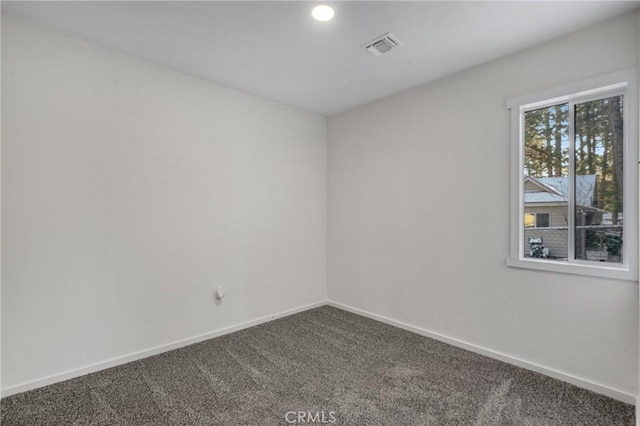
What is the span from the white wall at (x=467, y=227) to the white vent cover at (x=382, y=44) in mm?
842

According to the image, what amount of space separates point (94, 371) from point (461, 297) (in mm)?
3192

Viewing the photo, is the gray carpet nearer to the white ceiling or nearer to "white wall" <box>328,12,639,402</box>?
"white wall" <box>328,12,639,402</box>

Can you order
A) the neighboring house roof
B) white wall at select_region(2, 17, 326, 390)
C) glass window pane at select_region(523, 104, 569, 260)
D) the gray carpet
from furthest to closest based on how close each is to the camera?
glass window pane at select_region(523, 104, 569, 260)
the neighboring house roof
white wall at select_region(2, 17, 326, 390)
the gray carpet

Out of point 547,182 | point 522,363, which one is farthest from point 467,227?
point 522,363

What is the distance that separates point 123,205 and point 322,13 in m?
2.16

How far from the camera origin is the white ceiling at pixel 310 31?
78.8 inches

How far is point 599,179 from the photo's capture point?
2.26 meters

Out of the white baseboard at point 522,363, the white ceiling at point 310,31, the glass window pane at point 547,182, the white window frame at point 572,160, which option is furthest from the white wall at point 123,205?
the glass window pane at point 547,182

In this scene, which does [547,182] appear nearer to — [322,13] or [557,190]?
[557,190]

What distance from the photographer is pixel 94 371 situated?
2.41 m

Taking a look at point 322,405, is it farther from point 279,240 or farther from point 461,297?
point 279,240

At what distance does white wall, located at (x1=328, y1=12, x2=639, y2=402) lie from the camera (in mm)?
2162

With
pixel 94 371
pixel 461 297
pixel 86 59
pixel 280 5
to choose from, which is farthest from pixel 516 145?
pixel 94 371

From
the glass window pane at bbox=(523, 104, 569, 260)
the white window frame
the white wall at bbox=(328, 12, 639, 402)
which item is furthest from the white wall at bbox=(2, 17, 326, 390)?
the glass window pane at bbox=(523, 104, 569, 260)
